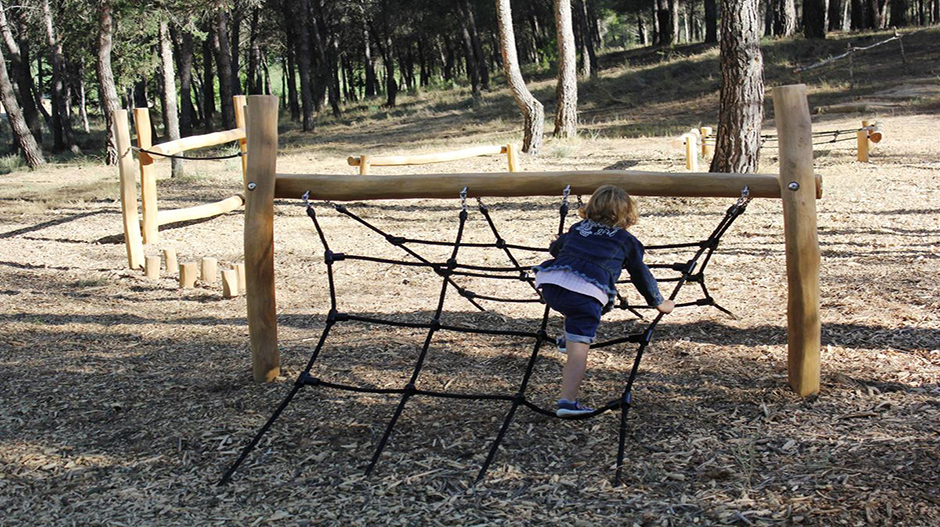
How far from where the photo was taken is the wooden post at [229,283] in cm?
718

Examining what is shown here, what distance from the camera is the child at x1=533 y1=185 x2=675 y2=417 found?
388cm

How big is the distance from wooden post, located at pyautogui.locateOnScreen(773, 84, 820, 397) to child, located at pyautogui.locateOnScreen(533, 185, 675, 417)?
0.61m

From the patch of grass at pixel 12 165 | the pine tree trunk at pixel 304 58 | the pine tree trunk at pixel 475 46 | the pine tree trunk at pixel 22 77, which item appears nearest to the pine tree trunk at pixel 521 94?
the patch of grass at pixel 12 165

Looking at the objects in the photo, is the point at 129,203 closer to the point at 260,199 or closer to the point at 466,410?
the point at 260,199

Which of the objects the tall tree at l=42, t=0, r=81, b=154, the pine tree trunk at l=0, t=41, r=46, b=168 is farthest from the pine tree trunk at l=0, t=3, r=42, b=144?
the pine tree trunk at l=0, t=41, r=46, b=168

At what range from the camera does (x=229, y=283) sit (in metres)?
7.18

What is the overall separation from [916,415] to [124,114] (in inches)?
296

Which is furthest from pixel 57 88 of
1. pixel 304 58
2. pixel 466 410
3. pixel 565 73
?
pixel 466 410

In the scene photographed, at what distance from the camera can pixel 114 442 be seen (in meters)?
4.11

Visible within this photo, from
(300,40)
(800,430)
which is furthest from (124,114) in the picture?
(300,40)

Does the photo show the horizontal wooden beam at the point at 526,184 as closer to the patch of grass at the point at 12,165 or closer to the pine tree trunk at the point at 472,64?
the patch of grass at the point at 12,165

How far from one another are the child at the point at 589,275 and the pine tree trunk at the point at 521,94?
1147 cm

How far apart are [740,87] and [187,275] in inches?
229

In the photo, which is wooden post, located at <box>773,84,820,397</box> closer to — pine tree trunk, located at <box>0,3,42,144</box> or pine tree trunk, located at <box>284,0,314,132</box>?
pine tree trunk, located at <box>0,3,42,144</box>
